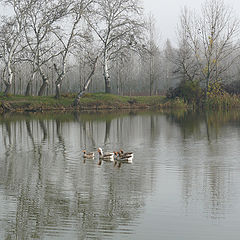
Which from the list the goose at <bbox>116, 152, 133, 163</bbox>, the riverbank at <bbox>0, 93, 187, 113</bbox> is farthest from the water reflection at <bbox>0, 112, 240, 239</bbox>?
the riverbank at <bbox>0, 93, 187, 113</bbox>

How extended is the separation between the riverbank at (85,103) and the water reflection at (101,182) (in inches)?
872

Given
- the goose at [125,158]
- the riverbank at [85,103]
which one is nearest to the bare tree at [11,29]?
the riverbank at [85,103]

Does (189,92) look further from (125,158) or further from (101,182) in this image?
(101,182)

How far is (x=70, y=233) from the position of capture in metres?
6.86

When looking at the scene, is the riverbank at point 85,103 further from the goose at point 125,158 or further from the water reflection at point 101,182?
the goose at point 125,158

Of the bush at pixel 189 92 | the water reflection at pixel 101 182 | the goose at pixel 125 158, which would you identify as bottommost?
the water reflection at pixel 101 182

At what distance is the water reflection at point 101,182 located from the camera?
24.2 feet

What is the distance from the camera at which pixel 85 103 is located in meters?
42.9

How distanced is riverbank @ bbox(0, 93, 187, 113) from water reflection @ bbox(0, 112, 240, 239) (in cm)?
2214

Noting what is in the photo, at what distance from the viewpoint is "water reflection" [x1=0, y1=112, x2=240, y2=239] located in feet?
24.2

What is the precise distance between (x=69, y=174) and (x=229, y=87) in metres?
38.3

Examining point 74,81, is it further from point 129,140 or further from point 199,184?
point 199,184

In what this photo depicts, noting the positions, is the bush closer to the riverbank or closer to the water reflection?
the riverbank

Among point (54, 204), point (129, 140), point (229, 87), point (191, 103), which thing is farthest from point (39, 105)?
point (54, 204)
